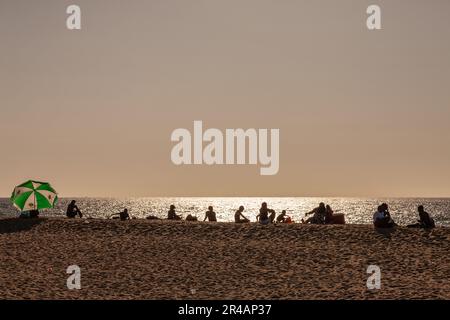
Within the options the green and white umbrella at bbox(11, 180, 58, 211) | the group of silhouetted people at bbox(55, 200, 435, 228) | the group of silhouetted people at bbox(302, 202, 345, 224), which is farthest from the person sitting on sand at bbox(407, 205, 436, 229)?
the green and white umbrella at bbox(11, 180, 58, 211)

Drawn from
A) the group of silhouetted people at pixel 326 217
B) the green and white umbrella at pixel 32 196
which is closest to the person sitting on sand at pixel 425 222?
the group of silhouetted people at pixel 326 217

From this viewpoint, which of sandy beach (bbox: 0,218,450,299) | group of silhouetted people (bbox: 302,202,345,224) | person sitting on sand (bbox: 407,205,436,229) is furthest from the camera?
group of silhouetted people (bbox: 302,202,345,224)

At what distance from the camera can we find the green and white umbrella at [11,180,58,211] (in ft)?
106

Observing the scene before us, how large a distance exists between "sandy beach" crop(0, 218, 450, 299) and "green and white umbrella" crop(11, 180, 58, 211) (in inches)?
131

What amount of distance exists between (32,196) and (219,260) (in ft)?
48.0

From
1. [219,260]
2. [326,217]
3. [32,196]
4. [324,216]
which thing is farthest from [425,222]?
[32,196]

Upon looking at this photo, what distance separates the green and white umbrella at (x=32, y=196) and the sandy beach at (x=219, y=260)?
3335mm

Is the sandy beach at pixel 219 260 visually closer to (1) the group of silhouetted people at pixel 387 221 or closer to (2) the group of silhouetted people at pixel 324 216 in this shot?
(1) the group of silhouetted people at pixel 387 221

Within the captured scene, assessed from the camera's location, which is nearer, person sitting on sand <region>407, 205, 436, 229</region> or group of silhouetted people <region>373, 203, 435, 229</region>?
group of silhouetted people <region>373, 203, 435, 229</region>

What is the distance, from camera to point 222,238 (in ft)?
83.8

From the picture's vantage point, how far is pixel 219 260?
22.0 metres

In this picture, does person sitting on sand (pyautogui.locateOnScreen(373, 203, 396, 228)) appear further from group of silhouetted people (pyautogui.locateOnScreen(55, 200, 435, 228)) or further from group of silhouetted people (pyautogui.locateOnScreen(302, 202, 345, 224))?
group of silhouetted people (pyautogui.locateOnScreen(302, 202, 345, 224))
